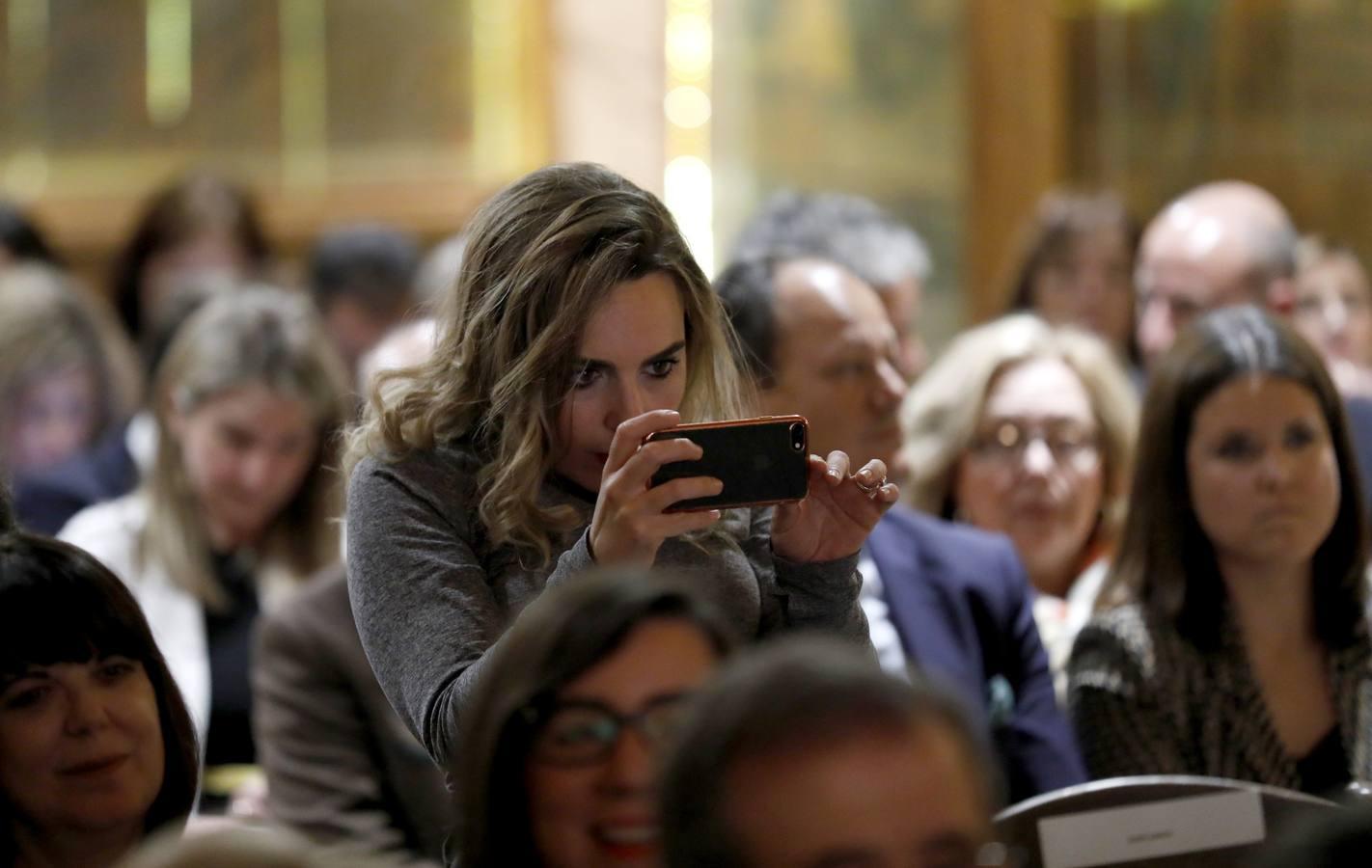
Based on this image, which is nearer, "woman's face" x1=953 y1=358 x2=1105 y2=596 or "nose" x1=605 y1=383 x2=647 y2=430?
"nose" x1=605 y1=383 x2=647 y2=430

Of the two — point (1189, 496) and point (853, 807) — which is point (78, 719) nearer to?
point (853, 807)

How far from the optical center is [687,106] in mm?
6520

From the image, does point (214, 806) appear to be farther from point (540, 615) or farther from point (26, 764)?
point (540, 615)

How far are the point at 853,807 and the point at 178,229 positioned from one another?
509 centimetres

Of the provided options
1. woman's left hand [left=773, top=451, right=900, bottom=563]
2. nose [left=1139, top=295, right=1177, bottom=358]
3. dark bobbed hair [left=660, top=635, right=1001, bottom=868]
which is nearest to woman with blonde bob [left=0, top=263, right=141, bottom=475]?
nose [left=1139, top=295, right=1177, bottom=358]

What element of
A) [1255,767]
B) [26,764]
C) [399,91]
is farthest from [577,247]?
[399,91]

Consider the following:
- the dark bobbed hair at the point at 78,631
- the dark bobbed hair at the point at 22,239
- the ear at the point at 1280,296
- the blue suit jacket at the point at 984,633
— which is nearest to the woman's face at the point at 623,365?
the dark bobbed hair at the point at 78,631

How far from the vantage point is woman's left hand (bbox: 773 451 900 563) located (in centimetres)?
197

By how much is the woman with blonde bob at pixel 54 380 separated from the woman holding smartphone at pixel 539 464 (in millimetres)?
3026

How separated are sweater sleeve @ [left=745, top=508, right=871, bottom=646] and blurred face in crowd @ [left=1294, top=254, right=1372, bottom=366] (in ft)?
10.6

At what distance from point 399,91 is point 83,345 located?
2.47m

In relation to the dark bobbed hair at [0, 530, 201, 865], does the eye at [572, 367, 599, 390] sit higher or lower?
higher

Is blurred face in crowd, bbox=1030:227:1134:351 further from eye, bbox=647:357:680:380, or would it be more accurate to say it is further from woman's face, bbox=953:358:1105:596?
eye, bbox=647:357:680:380

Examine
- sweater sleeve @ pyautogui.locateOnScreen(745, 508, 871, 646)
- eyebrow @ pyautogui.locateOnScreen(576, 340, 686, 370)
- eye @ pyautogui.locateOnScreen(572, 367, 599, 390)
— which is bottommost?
sweater sleeve @ pyautogui.locateOnScreen(745, 508, 871, 646)
